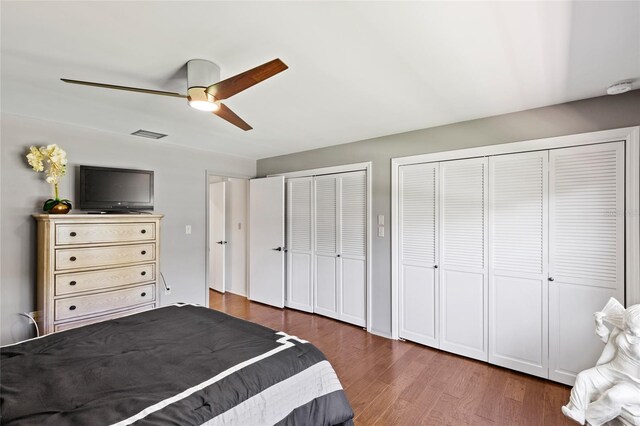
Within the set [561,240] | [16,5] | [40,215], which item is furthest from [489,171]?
[40,215]

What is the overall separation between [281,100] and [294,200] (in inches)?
84.9

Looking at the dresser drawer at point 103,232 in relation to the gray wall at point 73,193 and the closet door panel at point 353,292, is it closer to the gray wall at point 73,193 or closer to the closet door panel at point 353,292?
the gray wall at point 73,193

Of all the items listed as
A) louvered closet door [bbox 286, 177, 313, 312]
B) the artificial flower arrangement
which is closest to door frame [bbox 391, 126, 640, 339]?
louvered closet door [bbox 286, 177, 313, 312]

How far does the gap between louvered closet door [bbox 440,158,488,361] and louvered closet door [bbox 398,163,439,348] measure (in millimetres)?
94

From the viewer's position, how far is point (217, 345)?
5.49 ft

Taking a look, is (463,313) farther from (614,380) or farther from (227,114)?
(227,114)

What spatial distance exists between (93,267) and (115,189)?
93 cm

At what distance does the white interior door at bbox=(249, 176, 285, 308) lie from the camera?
4441 millimetres

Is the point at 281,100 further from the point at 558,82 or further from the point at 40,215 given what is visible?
the point at 40,215

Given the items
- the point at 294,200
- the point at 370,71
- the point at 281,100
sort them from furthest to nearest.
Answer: the point at 294,200, the point at 281,100, the point at 370,71

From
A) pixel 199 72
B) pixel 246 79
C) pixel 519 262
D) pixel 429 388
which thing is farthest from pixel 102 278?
Answer: pixel 519 262

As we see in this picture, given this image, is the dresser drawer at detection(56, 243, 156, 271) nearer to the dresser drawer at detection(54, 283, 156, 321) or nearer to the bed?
the dresser drawer at detection(54, 283, 156, 321)

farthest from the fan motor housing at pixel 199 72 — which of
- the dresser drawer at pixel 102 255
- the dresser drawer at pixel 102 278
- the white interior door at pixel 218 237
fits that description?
the white interior door at pixel 218 237

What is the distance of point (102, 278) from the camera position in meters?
2.83
